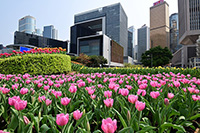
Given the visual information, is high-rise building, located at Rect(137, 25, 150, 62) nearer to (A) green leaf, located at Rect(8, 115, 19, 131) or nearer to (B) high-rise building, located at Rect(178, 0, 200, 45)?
(B) high-rise building, located at Rect(178, 0, 200, 45)

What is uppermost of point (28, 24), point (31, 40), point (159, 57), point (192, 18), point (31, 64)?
point (28, 24)

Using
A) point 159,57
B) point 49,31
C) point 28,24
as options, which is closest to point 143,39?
point 159,57

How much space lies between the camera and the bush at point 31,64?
21.6 feet

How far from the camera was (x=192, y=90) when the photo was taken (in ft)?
4.90

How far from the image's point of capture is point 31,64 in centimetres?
667

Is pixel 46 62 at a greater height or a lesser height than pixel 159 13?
lesser

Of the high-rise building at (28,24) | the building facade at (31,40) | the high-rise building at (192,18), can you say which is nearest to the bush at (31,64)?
the high-rise building at (192,18)

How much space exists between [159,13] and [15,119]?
5763 inches

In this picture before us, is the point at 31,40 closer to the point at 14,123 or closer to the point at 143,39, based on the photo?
the point at 14,123

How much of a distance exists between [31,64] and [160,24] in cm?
14023

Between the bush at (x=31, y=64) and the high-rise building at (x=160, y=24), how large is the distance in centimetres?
13337

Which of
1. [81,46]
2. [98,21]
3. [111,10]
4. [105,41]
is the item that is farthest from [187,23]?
[111,10]

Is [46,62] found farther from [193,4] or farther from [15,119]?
[193,4]

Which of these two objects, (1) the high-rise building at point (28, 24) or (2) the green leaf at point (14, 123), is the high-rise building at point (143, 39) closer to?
(1) the high-rise building at point (28, 24)
